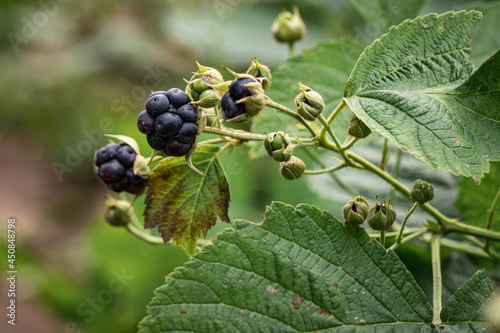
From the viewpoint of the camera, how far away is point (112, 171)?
1021 mm

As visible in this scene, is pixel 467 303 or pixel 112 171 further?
pixel 112 171

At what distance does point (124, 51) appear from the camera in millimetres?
5008

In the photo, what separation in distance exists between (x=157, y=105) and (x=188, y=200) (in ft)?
0.89

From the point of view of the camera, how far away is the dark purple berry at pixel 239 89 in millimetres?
843

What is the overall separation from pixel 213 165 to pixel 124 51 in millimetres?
4279

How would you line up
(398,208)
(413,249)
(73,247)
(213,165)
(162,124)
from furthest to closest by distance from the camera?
(73,247), (398,208), (413,249), (213,165), (162,124)

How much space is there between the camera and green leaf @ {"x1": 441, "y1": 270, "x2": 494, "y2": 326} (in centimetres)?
92

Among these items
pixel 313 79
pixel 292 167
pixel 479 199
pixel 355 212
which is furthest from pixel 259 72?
pixel 479 199

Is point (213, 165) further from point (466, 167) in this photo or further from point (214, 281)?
point (466, 167)

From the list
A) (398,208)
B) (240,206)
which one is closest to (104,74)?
(240,206)

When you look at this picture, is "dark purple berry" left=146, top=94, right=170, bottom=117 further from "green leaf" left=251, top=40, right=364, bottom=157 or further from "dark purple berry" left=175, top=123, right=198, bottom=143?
"green leaf" left=251, top=40, right=364, bottom=157

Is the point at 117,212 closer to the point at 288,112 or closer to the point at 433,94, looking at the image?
the point at 288,112

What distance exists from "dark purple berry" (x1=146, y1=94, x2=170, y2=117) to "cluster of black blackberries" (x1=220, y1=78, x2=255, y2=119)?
0.11 meters

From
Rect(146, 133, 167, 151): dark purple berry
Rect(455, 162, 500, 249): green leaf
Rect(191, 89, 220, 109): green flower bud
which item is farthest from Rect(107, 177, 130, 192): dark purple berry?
Rect(455, 162, 500, 249): green leaf
